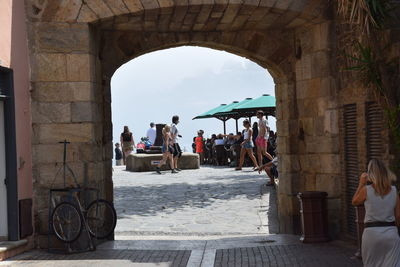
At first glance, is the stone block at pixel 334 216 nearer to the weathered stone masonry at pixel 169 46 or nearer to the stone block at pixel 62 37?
the weathered stone masonry at pixel 169 46

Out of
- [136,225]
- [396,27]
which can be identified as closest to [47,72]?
[136,225]

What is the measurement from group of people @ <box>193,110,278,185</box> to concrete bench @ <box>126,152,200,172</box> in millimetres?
1446

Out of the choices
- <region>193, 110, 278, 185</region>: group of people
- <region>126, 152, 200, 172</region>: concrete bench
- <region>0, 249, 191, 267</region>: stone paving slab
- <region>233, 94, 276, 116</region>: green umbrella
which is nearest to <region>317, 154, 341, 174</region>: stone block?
<region>0, 249, 191, 267</region>: stone paving slab

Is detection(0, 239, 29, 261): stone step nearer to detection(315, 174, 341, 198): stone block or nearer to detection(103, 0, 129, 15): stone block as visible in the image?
detection(103, 0, 129, 15): stone block

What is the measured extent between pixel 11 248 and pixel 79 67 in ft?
8.01

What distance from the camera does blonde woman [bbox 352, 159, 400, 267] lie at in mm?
5570

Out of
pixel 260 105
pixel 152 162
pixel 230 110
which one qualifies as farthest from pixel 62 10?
pixel 230 110

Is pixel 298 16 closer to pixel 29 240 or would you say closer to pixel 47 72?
pixel 47 72

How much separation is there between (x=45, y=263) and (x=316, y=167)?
401cm

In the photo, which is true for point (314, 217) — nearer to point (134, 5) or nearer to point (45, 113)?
point (134, 5)

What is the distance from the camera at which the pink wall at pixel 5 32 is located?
8222mm

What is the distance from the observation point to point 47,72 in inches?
352

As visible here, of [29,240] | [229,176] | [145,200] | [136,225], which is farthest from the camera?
[229,176]

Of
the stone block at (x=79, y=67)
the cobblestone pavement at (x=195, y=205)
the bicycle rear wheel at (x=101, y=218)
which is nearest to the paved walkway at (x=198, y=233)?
the cobblestone pavement at (x=195, y=205)
